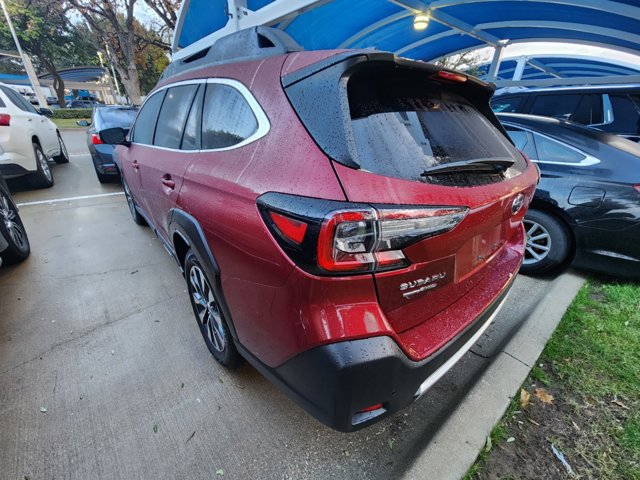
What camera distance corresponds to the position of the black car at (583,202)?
8.41 ft

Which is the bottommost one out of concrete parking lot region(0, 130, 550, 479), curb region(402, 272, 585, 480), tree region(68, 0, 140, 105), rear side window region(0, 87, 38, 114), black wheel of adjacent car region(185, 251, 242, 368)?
curb region(402, 272, 585, 480)

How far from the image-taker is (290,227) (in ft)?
3.60

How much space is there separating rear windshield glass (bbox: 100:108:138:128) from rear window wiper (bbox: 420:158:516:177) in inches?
272

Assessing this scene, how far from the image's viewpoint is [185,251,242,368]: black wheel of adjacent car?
186cm

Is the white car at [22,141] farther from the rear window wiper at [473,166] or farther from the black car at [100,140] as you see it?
the rear window wiper at [473,166]

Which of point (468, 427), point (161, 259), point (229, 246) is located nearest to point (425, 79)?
point (229, 246)


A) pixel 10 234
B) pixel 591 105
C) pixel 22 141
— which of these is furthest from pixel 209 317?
pixel 591 105

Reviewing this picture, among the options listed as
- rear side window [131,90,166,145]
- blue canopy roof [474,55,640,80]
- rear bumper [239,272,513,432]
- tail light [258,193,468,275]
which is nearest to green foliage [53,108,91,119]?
rear side window [131,90,166,145]

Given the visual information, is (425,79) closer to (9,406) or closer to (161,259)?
(9,406)

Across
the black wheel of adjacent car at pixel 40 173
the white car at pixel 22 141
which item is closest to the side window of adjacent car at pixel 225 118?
the white car at pixel 22 141

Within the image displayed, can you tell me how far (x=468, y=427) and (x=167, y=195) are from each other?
90.0 inches

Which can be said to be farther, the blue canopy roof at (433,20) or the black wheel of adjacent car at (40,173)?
the black wheel of adjacent car at (40,173)

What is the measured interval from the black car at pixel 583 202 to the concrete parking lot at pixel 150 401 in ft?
1.49

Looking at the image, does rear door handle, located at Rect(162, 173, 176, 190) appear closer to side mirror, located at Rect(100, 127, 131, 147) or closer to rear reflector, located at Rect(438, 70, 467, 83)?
side mirror, located at Rect(100, 127, 131, 147)
